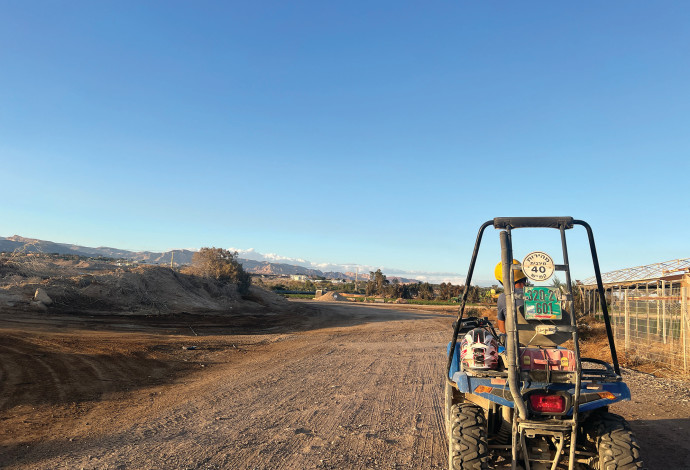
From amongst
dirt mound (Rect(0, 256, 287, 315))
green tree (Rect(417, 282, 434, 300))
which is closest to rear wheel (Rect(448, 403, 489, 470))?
dirt mound (Rect(0, 256, 287, 315))

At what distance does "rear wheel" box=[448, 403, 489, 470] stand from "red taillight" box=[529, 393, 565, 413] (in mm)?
600

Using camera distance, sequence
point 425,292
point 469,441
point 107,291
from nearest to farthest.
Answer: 1. point 469,441
2. point 107,291
3. point 425,292

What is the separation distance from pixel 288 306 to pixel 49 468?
130 feet

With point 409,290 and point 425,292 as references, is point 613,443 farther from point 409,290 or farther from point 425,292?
point 409,290

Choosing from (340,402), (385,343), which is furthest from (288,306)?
(340,402)

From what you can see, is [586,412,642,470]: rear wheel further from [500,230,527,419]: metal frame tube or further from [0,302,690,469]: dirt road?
[0,302,690,469]: dirt road

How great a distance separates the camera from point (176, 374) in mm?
11508

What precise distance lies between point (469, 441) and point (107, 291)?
28.1 meters

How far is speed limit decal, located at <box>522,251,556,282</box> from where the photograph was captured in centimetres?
387

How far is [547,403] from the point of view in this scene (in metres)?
3.86

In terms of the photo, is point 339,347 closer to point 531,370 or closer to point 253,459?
point 253,459

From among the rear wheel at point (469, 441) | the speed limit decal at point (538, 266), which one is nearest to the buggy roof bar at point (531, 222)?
the speed limit decal at point (538, 266)

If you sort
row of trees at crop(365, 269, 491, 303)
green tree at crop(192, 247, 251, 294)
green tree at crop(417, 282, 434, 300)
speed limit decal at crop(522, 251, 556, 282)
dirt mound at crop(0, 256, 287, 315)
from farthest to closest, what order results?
green tree at crop(417, 282, 434, 300), row of trees at crop(365, 269, 491, 303), green tree at crop(192, 247, 251, 294), dirt mound at crop(0, 256, 287, 315), speed limit decal at crop(522, 251, 556, 282)

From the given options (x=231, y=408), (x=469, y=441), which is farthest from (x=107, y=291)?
(x=469, y=441)
